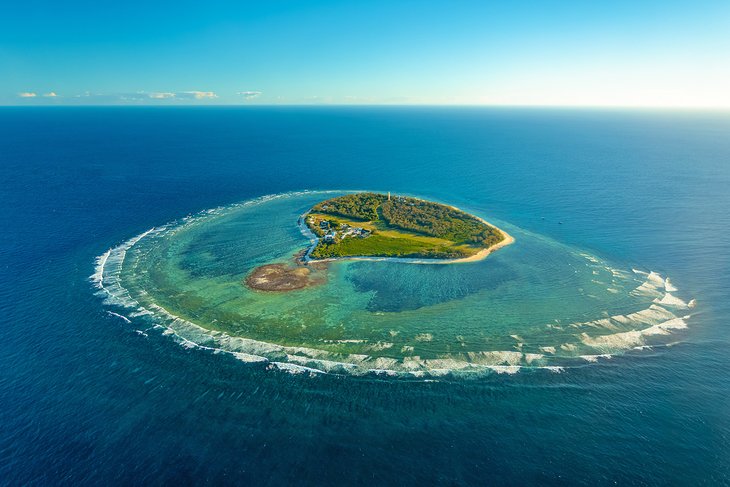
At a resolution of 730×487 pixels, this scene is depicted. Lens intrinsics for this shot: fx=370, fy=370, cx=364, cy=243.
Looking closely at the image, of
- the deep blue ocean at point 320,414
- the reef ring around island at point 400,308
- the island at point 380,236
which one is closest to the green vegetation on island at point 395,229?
the island at point 380,236

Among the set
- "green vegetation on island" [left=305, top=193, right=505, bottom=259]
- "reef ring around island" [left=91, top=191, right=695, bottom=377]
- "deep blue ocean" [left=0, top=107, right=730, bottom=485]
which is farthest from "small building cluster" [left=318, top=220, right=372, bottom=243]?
"deep blue ocean" [left=0, top=107, right=730, bottom=485]

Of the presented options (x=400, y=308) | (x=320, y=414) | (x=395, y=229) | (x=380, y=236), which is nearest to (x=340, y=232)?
(x=380, y=236)

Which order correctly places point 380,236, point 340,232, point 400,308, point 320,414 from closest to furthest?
point 320,414 → point 400,308 → point 380,236 → point 340,232

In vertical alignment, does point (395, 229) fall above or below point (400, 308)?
above

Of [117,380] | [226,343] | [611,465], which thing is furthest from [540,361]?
[117,380]

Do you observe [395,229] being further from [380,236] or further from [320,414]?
[320,414]

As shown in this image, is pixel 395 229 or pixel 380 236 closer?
pixel 380 236
